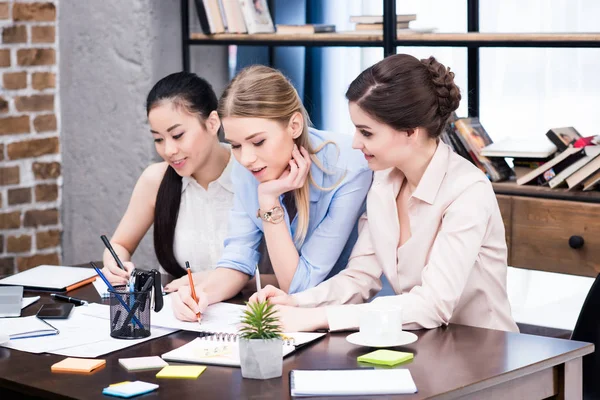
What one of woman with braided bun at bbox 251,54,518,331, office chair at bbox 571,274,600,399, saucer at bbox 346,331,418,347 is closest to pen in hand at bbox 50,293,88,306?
woman with braided bun at bbox 251,54,518,331

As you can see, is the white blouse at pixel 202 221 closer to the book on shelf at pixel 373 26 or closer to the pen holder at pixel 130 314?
the pen holder at pixel 130 314

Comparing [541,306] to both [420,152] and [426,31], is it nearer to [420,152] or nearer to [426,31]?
[426,31]

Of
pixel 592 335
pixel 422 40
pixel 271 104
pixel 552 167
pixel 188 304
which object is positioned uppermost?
pixel 422 40

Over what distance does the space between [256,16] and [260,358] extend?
235 centimetres

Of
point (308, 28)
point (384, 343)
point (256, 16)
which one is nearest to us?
point (384, 343)

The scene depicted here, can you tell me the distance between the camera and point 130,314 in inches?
77.5

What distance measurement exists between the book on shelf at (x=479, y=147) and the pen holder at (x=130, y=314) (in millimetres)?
1566

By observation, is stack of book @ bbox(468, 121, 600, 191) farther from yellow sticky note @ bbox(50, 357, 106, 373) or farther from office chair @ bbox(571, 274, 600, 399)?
yellow sticky note @ bbox(50, 357, 106, 373)

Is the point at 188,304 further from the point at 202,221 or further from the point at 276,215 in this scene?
the point at 202,221

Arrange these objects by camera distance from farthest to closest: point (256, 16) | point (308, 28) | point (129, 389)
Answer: point (256, 16), point (308, 28), point (129, 389)

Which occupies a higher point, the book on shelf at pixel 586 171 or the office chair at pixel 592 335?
the book on shelf at pixel 586 171

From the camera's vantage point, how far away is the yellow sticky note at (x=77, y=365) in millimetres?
1748

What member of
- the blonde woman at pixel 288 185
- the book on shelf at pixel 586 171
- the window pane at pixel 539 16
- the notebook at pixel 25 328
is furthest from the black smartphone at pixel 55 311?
the window pane at pixel 539 16

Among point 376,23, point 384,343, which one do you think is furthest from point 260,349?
point 376,23
